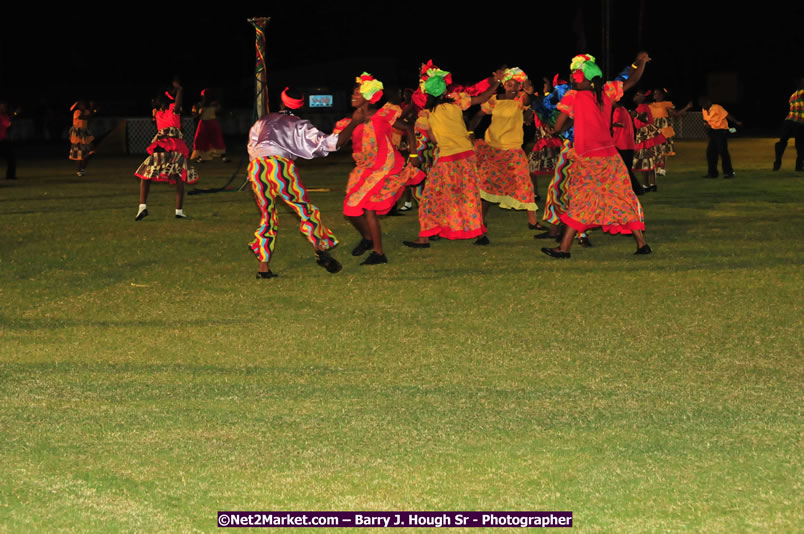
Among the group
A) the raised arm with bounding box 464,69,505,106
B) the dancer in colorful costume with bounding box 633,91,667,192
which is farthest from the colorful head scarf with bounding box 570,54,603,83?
the dancer in colorful costume with bounding box 633,91,667,192

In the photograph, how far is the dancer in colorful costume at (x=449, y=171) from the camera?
13.0 m

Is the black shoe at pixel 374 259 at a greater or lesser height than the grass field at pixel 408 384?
lesser

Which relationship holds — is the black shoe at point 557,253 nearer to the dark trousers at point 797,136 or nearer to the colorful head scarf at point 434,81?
the colorful head scarf at point 434,81

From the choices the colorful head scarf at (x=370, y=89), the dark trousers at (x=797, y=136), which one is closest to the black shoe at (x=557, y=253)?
the colorful head scarf at (x=370, y=89)

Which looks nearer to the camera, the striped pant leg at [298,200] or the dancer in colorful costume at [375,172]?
the striped pant leg at [298,200]

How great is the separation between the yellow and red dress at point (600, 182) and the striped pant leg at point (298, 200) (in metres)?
2.47

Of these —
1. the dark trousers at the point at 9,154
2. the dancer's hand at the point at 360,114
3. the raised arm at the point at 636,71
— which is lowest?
the dark trousers at the point at 9,154

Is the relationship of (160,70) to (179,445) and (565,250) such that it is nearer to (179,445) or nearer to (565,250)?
(565,250)

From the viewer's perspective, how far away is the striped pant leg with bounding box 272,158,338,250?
432 inches

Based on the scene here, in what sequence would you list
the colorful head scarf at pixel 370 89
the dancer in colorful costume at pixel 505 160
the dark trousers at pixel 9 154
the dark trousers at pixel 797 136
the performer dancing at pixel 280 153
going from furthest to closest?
the dark trousers at pixel 9 154, the dark trousers at pixel 797 136, the dancer in colorful costume at pixel 505 160, the colorful head scarf at pixel 370 89, the performer dancing at pixel 280 153

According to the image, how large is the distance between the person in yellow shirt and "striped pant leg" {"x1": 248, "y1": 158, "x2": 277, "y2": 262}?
13986 mm

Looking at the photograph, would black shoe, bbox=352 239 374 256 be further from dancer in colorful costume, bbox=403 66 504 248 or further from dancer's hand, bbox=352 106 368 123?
dancer's hand, bbox=352 106 368 123

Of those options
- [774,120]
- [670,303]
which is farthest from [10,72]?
[670,303]

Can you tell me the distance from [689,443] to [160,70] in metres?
61.9
